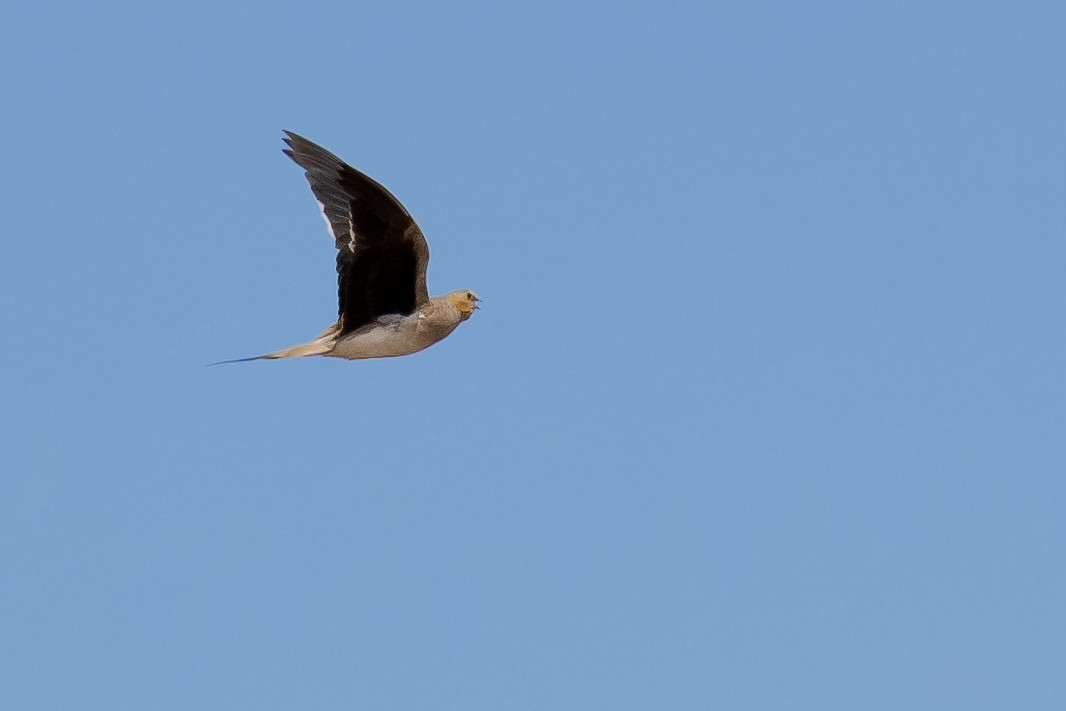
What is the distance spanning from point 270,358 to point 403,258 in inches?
69.8

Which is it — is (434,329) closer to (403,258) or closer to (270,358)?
(403,258)

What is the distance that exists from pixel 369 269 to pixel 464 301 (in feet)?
4.19

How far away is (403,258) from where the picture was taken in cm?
1667

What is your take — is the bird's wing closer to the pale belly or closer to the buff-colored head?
the pale belly

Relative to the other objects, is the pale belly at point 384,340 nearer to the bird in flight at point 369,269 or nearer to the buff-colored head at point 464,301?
the bird in flight at point 369,269

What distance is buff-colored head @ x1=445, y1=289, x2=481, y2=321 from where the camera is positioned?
1747 centimetres

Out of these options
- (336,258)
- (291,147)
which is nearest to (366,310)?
(336,258)

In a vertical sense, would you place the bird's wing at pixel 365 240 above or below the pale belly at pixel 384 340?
above

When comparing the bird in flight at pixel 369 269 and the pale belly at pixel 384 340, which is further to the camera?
the pale belly at pixel 384 340

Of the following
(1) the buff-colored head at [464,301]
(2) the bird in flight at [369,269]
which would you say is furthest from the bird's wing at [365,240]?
(1) the buff-colored head at [464,301]

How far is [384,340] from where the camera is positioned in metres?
16.8

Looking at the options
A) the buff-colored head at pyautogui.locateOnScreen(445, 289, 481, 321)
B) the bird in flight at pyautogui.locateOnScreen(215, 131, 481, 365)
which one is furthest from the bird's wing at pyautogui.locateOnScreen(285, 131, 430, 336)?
the buff-colored head at pyautogui.locateOnScreen(445, 289, 481, 321)

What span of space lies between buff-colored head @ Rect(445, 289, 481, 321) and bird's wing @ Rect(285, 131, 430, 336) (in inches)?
21.4

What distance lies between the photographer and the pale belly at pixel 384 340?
1678 cm
